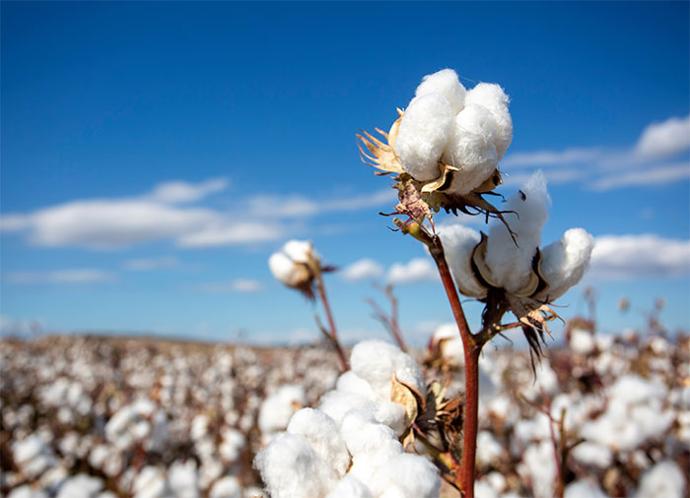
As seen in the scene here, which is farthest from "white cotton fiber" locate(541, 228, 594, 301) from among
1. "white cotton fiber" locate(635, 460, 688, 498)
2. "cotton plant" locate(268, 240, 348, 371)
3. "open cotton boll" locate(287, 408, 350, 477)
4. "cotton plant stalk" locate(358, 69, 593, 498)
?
"white cotton fiber" locate(635, 460, 688, 498)

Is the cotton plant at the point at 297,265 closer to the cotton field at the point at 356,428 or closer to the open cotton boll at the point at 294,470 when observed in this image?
the cotton field at the point at 356,428

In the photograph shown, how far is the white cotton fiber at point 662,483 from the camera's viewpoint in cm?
254

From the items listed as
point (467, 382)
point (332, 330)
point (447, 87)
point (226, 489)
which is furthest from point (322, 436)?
point (226, 489)

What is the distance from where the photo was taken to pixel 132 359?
→ 1524 cm

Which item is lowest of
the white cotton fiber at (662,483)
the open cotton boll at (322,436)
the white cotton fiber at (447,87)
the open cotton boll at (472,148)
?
the white cotton fiber at (662,483)

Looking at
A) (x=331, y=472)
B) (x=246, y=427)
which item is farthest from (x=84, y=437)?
(x=331, y=472)

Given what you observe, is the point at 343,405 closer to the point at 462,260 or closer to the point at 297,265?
the point at 462,260

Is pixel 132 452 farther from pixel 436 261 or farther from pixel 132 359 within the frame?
pixel 132 359

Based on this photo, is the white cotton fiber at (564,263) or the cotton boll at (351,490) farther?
the white cotton fiber at (564,263)

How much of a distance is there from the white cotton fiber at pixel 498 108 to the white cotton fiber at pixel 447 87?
13 millimetres

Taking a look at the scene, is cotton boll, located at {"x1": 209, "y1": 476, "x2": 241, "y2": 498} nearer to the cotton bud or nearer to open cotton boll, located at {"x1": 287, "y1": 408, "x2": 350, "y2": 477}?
the cotton bud

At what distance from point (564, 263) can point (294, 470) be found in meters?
0.49

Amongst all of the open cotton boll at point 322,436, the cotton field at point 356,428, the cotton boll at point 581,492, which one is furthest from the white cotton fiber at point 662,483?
the open cotton boll at point 322,436

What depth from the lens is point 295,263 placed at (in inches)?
88.0
